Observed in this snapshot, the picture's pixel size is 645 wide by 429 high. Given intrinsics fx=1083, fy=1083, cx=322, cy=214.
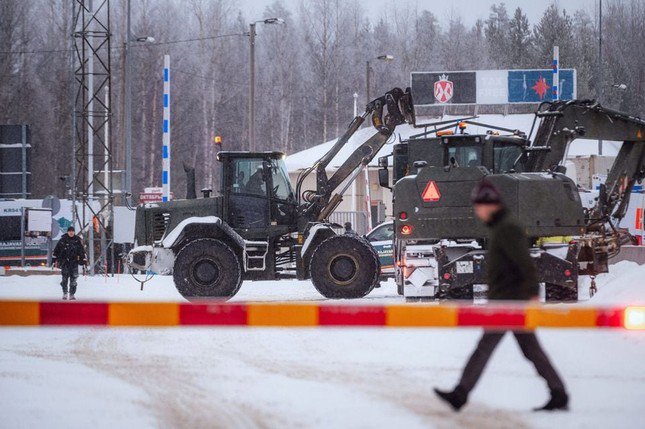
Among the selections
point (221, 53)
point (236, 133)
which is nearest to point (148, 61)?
point (221, 53)

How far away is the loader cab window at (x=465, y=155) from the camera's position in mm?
18250

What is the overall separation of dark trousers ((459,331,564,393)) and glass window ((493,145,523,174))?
32.6ft

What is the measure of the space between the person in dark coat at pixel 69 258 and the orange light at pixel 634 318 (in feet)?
55.4

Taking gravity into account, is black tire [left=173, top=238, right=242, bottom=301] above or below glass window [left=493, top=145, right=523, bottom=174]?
below

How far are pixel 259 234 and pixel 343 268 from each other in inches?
78.1

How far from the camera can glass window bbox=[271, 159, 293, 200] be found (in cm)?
2103

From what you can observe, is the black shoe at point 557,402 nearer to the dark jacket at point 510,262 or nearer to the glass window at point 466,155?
the dark jacket at point 510,262

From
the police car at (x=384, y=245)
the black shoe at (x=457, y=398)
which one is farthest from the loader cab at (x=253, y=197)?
the black shoe at (x=457, y=398)

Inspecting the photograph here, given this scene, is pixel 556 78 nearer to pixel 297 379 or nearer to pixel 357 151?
pixel 357 151

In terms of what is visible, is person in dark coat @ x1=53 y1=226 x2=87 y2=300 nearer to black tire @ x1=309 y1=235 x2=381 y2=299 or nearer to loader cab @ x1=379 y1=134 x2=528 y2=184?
black tire @ x1=309 y1=235 x2=381 y2=299

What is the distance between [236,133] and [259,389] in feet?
247

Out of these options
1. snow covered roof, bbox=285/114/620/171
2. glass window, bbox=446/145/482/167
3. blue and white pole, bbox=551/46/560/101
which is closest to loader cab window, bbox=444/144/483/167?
glass window, bbox=446/145/482/167

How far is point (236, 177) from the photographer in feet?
68.9

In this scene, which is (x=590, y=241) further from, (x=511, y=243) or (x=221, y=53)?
(x=221, y=53)
